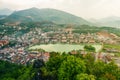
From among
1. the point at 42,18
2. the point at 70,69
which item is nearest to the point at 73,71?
the point at 70,69

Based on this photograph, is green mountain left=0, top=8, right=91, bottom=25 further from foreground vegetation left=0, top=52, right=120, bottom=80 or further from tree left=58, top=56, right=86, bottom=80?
tree left=58, top=56, right=86, bottom=80

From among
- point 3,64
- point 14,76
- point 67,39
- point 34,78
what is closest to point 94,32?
point 67,39

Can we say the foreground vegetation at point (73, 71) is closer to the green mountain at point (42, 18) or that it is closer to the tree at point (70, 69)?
the tree at point (70, 69)

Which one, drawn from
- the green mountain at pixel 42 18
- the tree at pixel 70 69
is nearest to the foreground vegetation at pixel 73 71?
the tree at pixel 70 69

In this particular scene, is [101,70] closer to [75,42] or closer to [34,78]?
[34,78]

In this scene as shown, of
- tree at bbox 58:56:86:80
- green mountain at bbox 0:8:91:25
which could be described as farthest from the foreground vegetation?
green mountain at bbox 0:8:91:25

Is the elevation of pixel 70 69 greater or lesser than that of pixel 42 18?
lesser

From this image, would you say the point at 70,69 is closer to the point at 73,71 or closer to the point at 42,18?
the point at 73,71

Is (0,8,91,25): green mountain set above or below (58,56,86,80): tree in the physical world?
above

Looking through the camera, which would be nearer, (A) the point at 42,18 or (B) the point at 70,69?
(B) the point at 70,69

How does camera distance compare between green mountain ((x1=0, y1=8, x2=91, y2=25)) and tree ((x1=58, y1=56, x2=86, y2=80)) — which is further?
green mountain ((x1=0, y1=8, x2=91, y2=25))

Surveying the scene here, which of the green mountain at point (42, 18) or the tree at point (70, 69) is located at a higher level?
the green mountain at point (42, 18)
